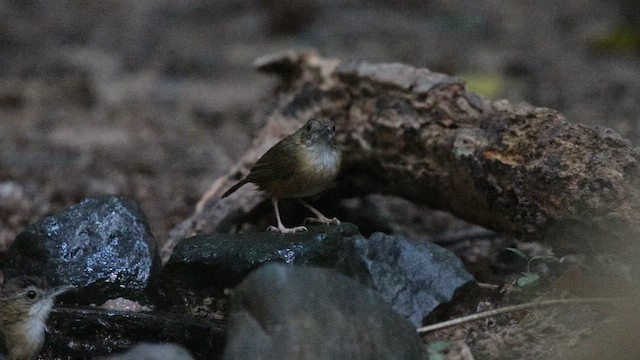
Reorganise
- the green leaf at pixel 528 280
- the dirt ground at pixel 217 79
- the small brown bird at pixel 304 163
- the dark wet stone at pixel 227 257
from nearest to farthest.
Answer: the dark wet stone at pixel 227 257 < the green leaf at pixel 528 280 < the small brown bird at pixel 304 163 < the dirt ground at pixel 217 79

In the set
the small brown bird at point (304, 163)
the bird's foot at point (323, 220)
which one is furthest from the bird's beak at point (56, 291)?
the bird's foot at point (323, 220)

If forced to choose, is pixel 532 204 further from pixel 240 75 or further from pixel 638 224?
pixel 240 75

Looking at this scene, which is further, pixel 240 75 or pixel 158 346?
pixel 240 75

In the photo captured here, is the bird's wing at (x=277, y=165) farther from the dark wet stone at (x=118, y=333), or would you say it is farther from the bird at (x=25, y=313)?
the bird at (x=25, y=313)

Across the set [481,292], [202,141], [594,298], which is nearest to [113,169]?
[202,141]

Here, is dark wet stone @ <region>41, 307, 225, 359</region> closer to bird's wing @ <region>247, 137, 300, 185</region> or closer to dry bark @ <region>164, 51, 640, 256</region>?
bird's wing @ <region>247, 137, 300, 185</region>

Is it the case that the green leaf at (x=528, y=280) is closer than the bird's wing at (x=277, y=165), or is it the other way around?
the green leaf at (x=528, y=280)

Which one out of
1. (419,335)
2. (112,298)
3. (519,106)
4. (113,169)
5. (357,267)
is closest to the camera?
(419,335)
